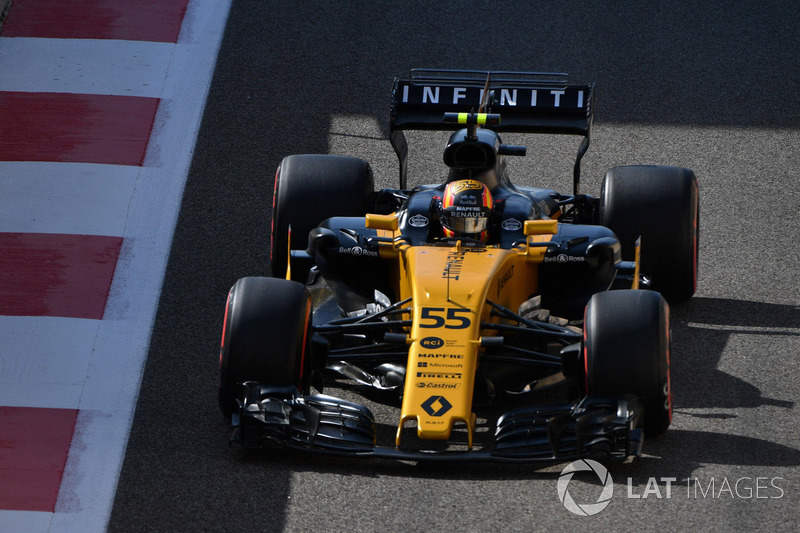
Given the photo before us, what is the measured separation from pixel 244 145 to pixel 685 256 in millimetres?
4228

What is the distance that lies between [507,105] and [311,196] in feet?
4.71

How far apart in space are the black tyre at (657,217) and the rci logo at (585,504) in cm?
215

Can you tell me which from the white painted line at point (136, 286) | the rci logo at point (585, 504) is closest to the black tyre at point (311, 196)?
the white painted line at point (136, 286)

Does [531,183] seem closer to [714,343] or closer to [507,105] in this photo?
[507,105]

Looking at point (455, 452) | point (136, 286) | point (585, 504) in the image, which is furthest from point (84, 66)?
point (585, 504)

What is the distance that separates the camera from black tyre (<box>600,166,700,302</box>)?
8.36 metres

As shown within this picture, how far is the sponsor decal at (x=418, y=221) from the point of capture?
304 inches

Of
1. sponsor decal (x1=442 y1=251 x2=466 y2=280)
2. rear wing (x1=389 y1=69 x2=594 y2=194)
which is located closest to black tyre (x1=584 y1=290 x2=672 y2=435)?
sponsor decal (x1=442 y1=251 x2=466 y2=280)

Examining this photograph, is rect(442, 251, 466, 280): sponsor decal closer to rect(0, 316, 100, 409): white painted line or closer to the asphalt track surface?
the asphalt track surface

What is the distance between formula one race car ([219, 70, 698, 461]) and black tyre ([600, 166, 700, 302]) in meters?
0.01

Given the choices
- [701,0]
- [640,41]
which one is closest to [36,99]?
[640,41]

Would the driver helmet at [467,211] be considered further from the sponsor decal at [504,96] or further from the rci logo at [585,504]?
the rci logo at [585,504]

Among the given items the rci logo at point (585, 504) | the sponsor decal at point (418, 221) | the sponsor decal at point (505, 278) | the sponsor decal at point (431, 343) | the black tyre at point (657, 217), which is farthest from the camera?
the black tyre at point (657, 217)

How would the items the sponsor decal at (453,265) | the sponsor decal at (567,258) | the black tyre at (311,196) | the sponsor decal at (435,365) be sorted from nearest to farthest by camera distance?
the sponsor decal at (435,365) → the sponsor decal at (453,265) → the sponsor decal at (567,258) → the black tyre at (311,196)
